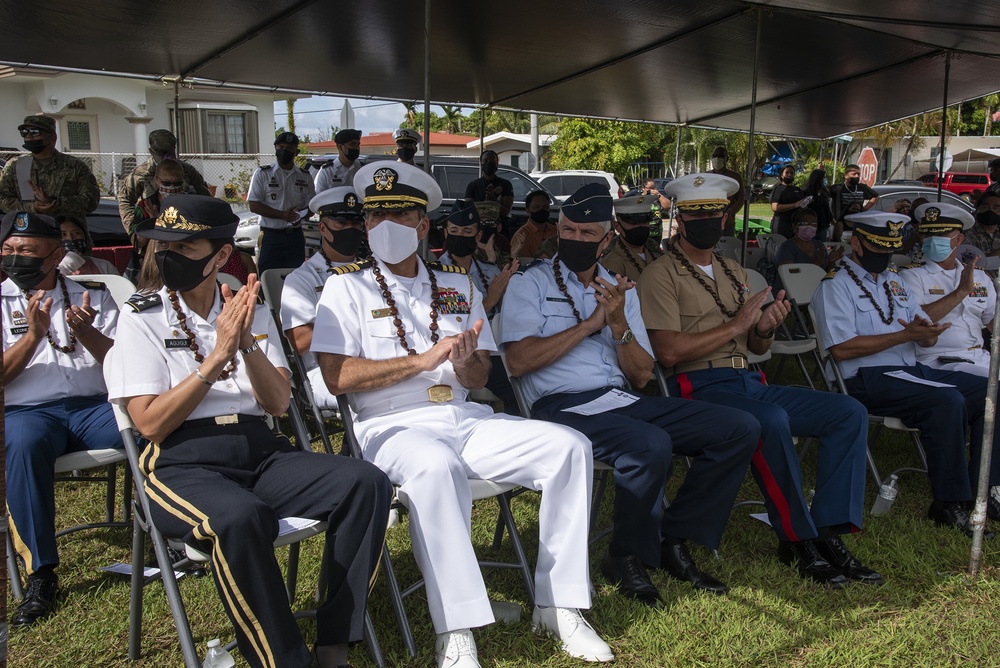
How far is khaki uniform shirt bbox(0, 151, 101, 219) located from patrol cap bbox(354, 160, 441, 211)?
402 cm

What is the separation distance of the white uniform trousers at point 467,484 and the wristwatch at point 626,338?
669 mm

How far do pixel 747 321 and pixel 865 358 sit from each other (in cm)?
117

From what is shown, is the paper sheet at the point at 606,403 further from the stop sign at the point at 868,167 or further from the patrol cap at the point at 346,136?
the stop sign at the point at 868,167

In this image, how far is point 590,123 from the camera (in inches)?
1282

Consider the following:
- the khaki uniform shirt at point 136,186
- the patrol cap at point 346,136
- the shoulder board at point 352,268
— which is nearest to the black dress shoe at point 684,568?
the shoulder board at point 352,268

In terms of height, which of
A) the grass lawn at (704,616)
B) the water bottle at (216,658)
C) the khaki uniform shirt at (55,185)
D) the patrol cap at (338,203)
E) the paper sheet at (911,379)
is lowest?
the grass lawn at (704,616)

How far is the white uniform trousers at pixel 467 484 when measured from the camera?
289 cm

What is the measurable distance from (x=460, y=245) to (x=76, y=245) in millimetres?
2465

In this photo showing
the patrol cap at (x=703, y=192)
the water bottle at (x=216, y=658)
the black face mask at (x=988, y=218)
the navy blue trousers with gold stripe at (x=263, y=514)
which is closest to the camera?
the navy blue trousers with gold stripe at (x=263, y=514)

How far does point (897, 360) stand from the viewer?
15.5ft

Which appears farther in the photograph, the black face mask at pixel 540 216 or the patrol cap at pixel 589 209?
the black face mask at pixel 540 216

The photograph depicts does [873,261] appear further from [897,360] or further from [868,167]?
[868,167]

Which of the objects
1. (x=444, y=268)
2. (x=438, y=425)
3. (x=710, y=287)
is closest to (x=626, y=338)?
(x=710, y=287)

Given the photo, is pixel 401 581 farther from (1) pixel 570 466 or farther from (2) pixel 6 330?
(2) pixel 6 330
